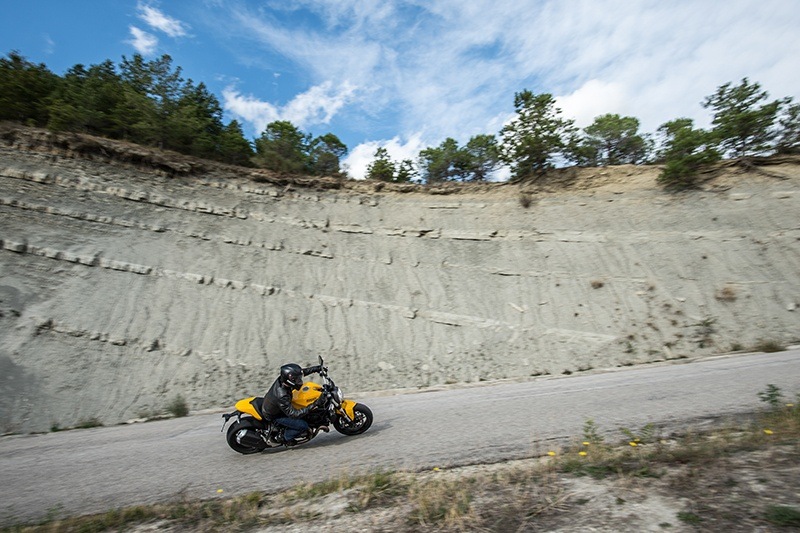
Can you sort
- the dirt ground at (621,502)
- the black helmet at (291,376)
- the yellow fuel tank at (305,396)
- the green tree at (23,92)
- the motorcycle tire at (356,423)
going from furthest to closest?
1. the green tree at (23,92)
2. the motorcycle tire at (356,423)
3. the yellow fuel tank at (305,396)
4. the black helmet at (291,376)
5. the dirt ground at (621,502)

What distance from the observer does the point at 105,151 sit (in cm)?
1894

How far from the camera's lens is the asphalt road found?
5258 millimetres

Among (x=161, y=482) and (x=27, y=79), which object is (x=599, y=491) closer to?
(x=161, y=482)

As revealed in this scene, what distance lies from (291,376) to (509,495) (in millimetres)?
3943

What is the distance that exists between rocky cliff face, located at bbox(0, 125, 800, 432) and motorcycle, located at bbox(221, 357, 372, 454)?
7856mm

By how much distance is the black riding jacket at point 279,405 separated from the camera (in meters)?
6.54

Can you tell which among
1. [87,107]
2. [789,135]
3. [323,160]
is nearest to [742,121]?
[789,135]

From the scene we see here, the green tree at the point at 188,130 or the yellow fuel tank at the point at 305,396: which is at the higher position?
the green tree at the point at 188,130

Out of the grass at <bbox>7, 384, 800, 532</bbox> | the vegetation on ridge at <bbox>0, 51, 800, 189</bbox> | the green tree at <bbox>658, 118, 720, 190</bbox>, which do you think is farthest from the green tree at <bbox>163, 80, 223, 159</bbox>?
the green tree at <bbox>658, 118, 720, 190</bbox>

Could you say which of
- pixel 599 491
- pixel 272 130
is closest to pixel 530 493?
pixel 599 491

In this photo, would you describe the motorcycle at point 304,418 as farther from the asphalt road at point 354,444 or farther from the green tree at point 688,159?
the green tree at point 688,159

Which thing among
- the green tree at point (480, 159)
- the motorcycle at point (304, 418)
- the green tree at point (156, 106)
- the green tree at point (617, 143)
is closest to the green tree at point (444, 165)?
the green tree at point (480, 159)

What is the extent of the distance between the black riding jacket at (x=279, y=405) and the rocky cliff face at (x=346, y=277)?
814 cm

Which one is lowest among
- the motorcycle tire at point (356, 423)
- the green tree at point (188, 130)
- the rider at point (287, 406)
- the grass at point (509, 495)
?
the grass at point (509, 495)
